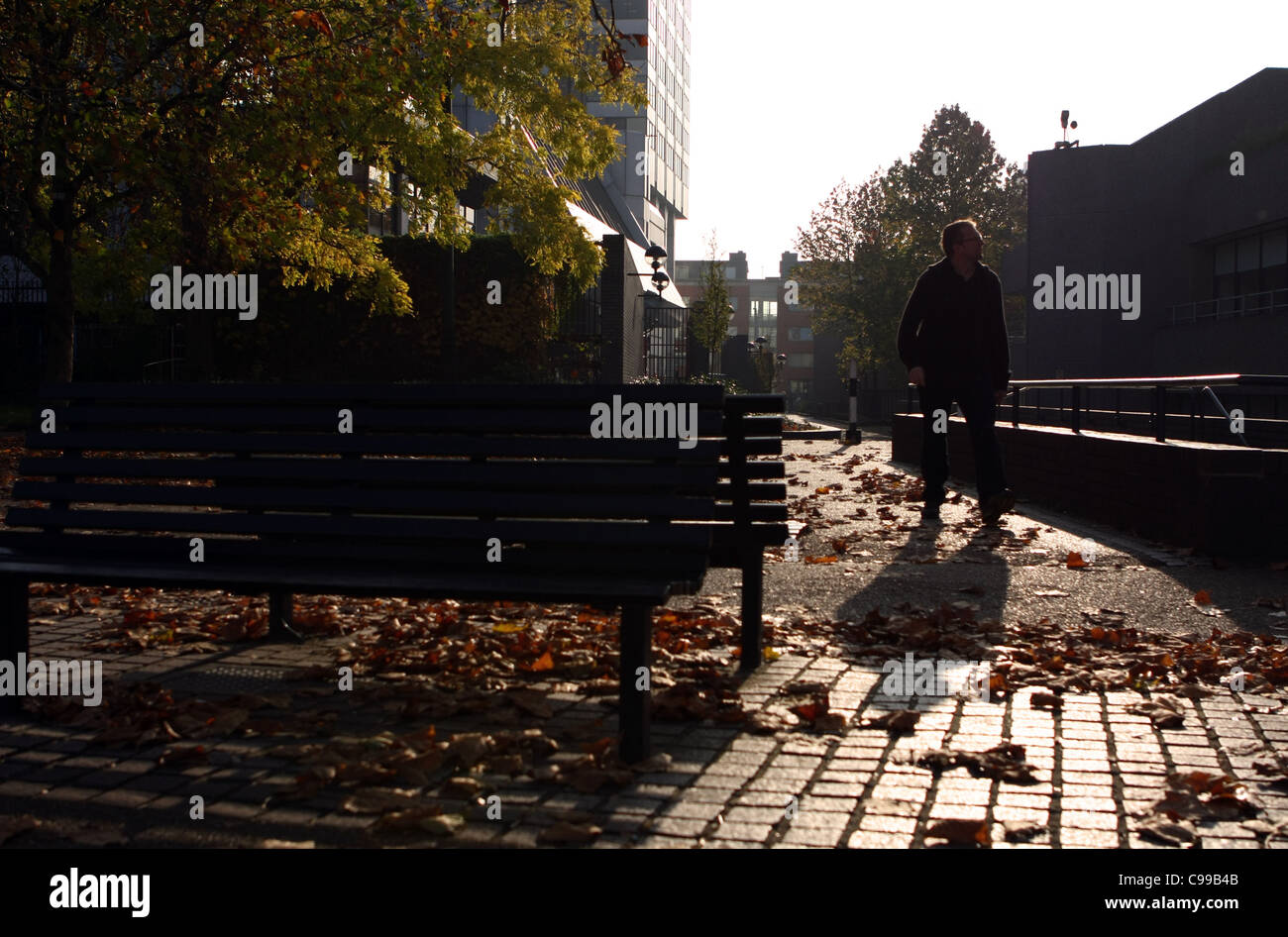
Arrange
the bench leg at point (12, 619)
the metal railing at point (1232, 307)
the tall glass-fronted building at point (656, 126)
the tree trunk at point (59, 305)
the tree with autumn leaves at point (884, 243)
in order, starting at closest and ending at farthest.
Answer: the bench leg at point (12, 619)
the tree trunk at point (59, 305)
the metal railing at point (1232, 307)
the tree with autumn leaves at point (884, 243)
the tall glass-fronted building at point (656, 126)

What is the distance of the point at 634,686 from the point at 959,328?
6.28 meters

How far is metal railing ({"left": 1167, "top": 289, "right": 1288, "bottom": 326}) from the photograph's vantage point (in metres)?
33.2

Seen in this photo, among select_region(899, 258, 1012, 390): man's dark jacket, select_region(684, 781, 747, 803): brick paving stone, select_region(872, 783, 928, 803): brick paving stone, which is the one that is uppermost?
select_region(899, 258, 1012, 390): man's dark jacket

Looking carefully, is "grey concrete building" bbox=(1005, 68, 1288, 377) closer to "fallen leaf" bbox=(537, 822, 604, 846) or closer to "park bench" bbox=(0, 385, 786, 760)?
"park bench" bbox=(0, 385, 786, 760)

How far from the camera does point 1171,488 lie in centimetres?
842

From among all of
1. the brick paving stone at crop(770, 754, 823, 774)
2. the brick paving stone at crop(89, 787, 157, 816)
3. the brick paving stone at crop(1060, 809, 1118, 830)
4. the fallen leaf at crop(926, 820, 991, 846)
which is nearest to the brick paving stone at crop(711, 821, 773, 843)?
the fallen leaf at crop(926, 820, 991, 846)

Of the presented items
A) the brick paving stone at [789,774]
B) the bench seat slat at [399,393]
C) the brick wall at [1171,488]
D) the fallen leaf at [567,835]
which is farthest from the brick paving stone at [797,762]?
the brick wall at [1171,488]

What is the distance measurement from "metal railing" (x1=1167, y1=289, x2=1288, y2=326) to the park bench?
1275 inches

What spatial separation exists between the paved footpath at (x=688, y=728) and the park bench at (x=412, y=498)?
41cm

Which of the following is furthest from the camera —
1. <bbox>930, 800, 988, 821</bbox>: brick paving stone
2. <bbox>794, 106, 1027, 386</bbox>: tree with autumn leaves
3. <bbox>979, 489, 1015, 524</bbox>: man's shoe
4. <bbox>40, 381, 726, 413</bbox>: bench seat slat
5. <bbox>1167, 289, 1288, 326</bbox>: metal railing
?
<bbox>794, 106, 1027, 386</bbox>: tree with autumn leaves

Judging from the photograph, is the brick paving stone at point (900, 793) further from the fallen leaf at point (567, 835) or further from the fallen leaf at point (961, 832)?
the fallen leaf at point (567, 835)

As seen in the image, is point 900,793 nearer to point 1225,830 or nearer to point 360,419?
point 1225,830

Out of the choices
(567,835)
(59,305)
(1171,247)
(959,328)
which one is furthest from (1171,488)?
(1171,247)

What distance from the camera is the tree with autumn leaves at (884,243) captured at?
2239 inches
